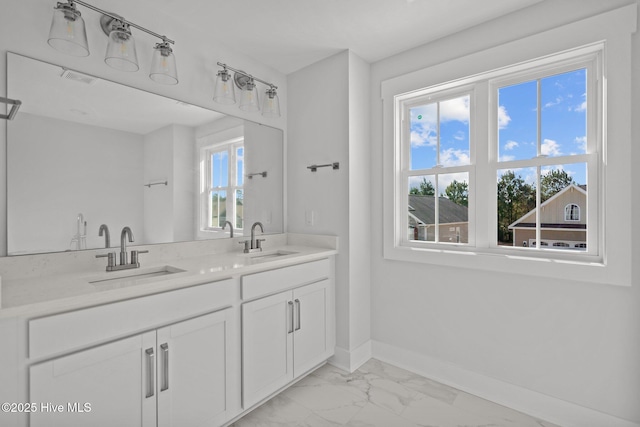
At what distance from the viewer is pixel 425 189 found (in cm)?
252

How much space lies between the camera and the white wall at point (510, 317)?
1.69m

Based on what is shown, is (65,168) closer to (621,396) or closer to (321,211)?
(321,211)

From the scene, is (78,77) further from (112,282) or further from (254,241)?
(254,241)

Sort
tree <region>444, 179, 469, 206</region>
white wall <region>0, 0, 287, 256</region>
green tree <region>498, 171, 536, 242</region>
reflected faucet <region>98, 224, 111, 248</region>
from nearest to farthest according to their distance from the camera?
white wall <region>0, 0, 287, 256</region>
reflected faucet <region>98, 224, 111, 248</region>
green tree <region>498, 171, 536, 242</region>
tree <region>444, 179, 469, 206</region>

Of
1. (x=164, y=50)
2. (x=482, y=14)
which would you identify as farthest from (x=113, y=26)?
(x=482, y=14)

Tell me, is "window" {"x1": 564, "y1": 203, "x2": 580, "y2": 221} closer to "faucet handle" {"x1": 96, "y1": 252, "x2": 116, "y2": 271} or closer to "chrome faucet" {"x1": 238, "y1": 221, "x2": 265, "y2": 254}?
"chrome faucet" {"x1": 238, "y1": 221, "x2": 265, "y2": 254}

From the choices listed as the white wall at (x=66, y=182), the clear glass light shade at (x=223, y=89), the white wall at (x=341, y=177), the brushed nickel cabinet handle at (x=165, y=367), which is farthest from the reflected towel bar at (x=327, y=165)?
the brushed nickel cabinet handle at (x=165, y=367)

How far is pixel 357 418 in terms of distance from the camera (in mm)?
1863

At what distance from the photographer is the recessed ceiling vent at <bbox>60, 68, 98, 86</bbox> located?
1.64 metres

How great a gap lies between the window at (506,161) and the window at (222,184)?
4.40ft

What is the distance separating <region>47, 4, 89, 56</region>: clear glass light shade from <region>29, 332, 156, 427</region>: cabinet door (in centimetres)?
147

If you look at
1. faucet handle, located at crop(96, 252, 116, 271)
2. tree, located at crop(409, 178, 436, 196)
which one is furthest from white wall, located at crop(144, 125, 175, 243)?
tree, located at crop(409, 178, 436, 196)

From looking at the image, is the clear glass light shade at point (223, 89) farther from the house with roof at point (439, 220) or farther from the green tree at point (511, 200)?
the green tree at point (511, 200)

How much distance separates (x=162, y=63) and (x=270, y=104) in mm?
881
